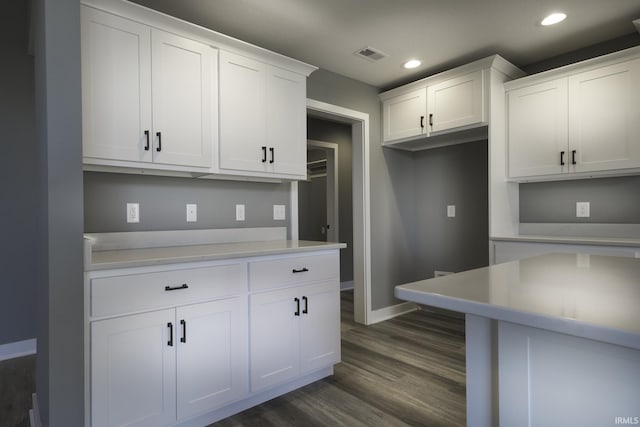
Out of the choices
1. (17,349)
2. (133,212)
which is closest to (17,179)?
(17,349)

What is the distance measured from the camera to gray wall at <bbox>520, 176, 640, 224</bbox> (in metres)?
2.73

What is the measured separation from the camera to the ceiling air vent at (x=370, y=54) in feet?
9.66

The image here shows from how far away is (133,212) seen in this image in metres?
2.19

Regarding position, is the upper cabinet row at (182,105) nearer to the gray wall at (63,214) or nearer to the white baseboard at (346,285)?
the gray wall at (63,214)

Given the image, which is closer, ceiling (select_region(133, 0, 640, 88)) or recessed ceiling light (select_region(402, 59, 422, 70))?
ceiling (select_region(133, 0, 640, 88))

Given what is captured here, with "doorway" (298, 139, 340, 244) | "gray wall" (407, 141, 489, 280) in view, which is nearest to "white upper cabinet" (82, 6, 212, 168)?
"gray wall" (407, 141, 489, 280)

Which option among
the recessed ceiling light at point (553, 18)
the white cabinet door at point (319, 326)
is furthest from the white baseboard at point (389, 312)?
the recessed ceiling light at point (553, 18)

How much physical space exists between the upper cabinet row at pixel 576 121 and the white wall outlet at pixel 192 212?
2605 millimetres

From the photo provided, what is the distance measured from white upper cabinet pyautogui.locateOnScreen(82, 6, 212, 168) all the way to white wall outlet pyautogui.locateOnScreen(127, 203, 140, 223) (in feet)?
1.22

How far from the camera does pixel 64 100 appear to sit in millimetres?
1437

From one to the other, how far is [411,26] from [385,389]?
8.29ft

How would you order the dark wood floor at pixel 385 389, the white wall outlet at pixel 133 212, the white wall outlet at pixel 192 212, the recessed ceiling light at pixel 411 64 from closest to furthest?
1. the dark wood floor at pixel 385 389
2. the white wall outlet at pixel 133 212
3. the white wall outlet at pixel 192 212
4. the recessed ceiling light at pixel 411 64

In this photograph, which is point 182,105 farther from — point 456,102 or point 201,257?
point 456,102

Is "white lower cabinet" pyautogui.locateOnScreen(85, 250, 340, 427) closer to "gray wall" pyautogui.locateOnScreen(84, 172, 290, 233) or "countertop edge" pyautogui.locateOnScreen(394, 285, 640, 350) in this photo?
"gray wall" pyautogui.locateOnScreen(84, 172, 290, 233)
